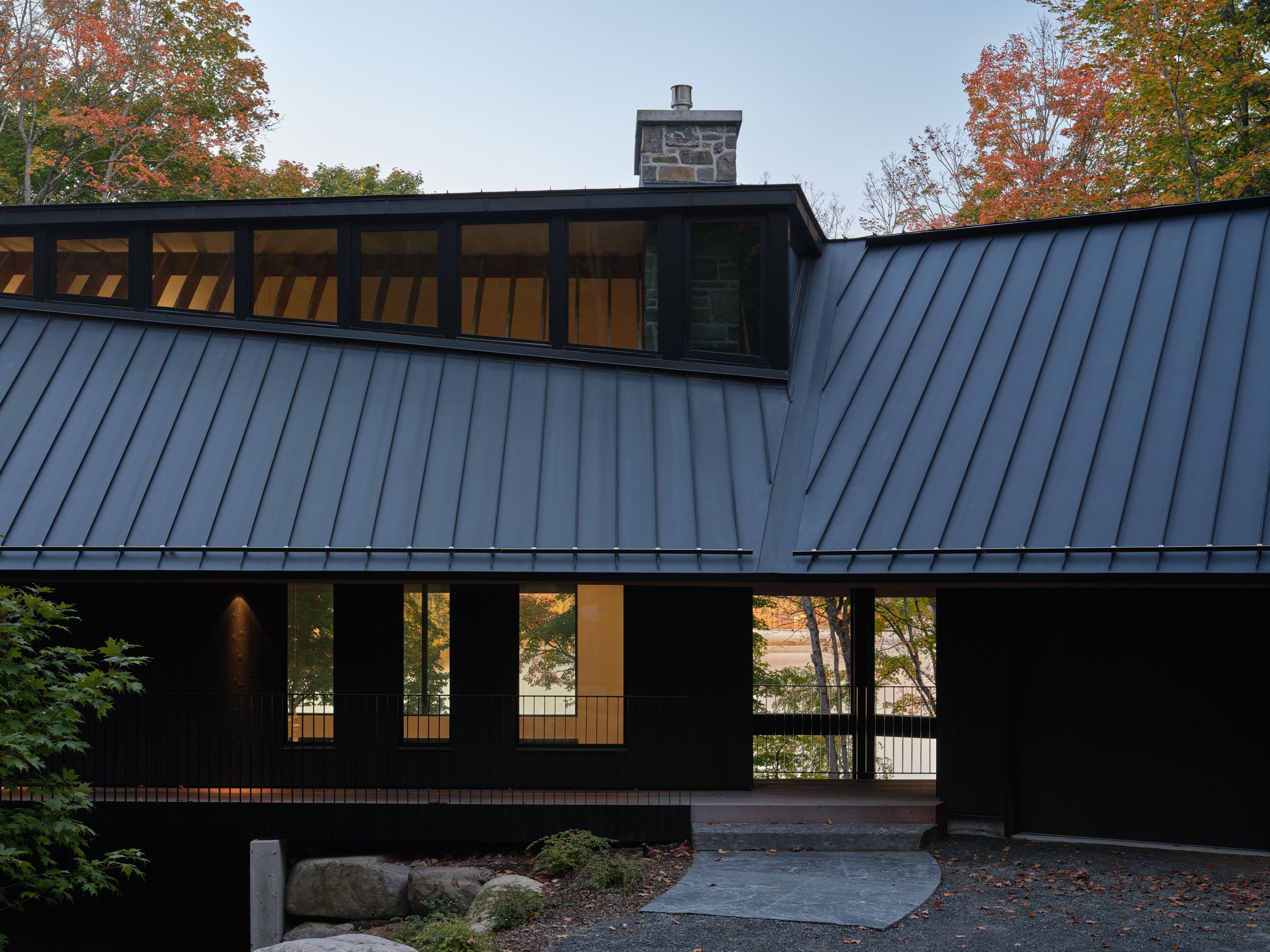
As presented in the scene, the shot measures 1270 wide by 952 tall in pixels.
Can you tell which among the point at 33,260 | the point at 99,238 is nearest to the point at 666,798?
the point at 99,238

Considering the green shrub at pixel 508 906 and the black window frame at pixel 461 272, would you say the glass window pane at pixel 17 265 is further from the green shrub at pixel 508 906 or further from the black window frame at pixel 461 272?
the green shrub at pixel 508 906

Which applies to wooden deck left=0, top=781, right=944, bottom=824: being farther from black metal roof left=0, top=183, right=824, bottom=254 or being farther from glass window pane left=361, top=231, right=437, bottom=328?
black metal roof left=0, top=183, right=824, bottom=254

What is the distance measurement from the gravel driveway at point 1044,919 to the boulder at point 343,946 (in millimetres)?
1346

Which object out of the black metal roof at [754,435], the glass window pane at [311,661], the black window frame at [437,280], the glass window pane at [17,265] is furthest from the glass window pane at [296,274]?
the glass window pane at [311,661]

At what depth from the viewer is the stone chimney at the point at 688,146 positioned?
14641mm

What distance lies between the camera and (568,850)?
10.6 meters

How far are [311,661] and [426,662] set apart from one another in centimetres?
144

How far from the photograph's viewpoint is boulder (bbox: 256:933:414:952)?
725 cm

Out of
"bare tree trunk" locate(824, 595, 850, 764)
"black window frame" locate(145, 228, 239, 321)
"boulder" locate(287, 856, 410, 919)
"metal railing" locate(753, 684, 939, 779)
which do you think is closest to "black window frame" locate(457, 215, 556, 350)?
"black window frame" locate(145, 228, 239, 321)

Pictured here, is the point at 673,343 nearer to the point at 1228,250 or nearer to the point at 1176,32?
the point at 1228,250

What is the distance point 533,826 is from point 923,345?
7.30 metres

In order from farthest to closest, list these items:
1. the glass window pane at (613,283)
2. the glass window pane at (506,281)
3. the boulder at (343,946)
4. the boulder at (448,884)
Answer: the glass window pane at (506,281), the glass window pane at (613,283), the boulder at (448,884), the boulder at (343,946)

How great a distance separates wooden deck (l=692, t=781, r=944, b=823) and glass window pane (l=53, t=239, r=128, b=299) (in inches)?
413

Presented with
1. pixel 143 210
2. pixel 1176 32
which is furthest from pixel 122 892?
pixel 1176 32
